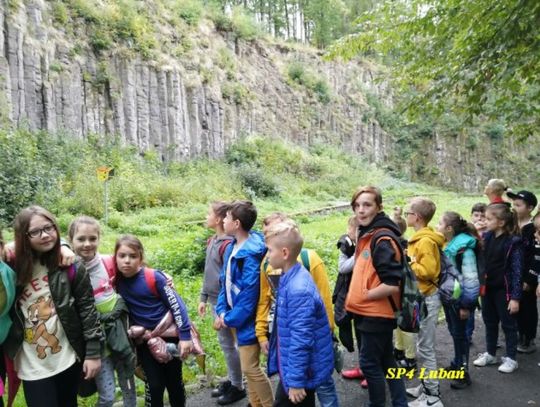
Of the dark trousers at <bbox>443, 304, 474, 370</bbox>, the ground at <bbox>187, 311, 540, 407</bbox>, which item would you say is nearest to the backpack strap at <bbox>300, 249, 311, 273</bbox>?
the ground at <bbox>187, 311, 540, 407</bbox>

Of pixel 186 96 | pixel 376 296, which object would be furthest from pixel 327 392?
pixel 186 96

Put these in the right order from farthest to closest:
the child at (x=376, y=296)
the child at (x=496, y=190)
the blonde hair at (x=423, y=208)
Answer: the child at (x=496, y=190) < the blonde hair at (x=423, y=208) < the child at (x=376, y=296)

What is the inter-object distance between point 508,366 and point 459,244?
4.92ft

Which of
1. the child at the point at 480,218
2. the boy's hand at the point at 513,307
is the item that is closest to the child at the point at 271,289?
the boy's hand at the point at 513,307

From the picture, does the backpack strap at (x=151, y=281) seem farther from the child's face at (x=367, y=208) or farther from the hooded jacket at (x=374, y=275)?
the child's face at (x=367, y=208)

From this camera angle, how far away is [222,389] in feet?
13.9

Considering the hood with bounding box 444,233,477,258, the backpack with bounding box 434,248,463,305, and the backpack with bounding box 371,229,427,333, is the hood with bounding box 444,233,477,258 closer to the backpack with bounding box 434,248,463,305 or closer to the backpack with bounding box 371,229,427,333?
the backpack with bounding box 434,248,463,305

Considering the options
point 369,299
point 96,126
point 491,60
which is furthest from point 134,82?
point 369,299

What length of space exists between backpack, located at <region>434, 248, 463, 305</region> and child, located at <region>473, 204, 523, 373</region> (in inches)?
32.6

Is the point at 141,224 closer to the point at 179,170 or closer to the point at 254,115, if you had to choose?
the point at 179,170

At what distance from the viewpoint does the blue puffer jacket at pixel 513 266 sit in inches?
183

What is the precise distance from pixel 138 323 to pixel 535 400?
11.8 feet

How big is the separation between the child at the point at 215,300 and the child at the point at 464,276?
6.86ft

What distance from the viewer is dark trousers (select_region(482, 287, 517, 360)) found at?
15.4ft
